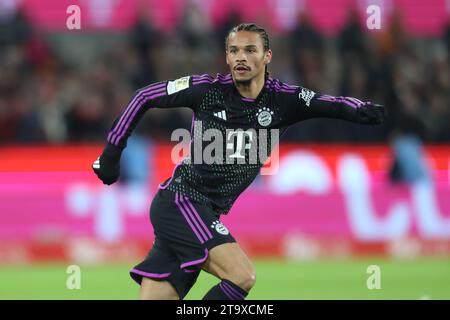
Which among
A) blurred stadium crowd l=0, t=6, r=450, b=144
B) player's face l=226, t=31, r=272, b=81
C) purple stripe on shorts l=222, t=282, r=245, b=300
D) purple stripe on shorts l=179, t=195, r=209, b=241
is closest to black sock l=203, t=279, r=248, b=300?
purple stripe on shorts l=222, t=282, r=245, b=300

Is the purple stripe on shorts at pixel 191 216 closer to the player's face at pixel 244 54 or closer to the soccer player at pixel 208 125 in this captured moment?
the soccer player at pixel 208 125

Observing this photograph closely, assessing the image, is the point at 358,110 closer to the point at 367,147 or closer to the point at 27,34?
the point at 367,147

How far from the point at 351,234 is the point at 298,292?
126 inches

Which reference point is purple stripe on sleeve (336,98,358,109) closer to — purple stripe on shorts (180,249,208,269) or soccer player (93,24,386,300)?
soccer player (93,24,386,300)

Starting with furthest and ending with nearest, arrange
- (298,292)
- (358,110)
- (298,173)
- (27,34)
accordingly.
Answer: (27,34) < (298,173) < (298,292) < (358,110)

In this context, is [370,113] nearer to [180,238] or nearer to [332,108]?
[332,108]

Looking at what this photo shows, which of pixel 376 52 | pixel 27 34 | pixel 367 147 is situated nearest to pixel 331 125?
pixel 367 147

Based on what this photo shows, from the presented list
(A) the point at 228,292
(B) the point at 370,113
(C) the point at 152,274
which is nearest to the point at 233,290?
(A) the point at 228,292

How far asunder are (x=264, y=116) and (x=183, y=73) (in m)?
7.94

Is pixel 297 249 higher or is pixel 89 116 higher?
pixel 89 116

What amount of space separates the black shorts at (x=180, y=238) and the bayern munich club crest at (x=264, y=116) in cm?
69

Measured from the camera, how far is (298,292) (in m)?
10.5

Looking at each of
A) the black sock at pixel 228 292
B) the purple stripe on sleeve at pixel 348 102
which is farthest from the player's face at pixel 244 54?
the black sock at pixel 228 292

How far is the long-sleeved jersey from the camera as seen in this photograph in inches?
279
